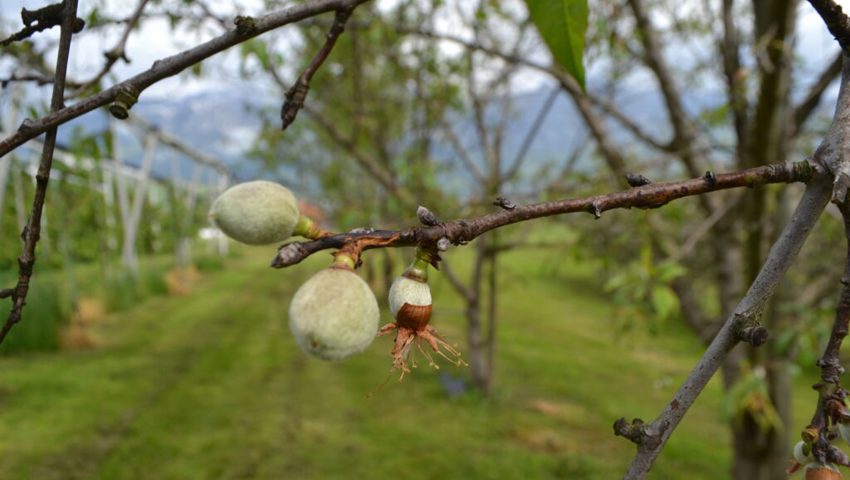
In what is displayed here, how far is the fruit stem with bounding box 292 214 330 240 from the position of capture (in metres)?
0.70

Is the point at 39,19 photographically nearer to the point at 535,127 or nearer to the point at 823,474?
the point at 823,474

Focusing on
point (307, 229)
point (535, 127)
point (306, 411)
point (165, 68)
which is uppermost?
point (535, 127)

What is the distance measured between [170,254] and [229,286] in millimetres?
5574

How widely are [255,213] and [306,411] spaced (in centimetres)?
455

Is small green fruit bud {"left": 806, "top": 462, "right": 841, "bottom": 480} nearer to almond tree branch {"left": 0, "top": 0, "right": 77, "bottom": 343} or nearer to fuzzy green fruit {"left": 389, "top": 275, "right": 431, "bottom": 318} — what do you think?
fuzzy green fruit {"left": 389, "top": 275, "right": 431, "bottom": 318}

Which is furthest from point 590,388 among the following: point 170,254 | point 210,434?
point 170,254

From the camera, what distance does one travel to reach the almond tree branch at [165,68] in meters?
0.64

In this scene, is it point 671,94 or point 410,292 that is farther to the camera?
point 671,94

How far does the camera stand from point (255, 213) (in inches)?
26.3

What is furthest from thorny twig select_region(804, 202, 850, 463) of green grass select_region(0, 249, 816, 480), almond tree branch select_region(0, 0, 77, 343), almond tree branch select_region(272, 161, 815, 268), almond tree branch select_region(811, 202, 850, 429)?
green grass select_region(0, 249, 816, 480)

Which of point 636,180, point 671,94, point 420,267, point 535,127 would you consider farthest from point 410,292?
point 535,127

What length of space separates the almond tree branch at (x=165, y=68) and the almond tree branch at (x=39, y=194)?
2 centimetres

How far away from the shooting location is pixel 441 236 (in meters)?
0.60

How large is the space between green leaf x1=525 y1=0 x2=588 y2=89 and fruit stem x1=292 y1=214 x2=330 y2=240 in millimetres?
362
